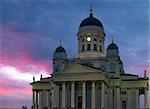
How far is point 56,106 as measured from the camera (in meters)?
68.7

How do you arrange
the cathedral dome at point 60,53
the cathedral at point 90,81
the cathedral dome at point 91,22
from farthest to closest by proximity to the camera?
the cathedral dome at point 91,22 < the cathedral dome at point 60,53 < the cathedral at point 90,81

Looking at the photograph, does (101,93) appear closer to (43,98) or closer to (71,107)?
(71,107)

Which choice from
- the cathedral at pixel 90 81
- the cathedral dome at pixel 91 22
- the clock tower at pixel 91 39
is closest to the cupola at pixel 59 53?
the cathedral at pixel 90 81

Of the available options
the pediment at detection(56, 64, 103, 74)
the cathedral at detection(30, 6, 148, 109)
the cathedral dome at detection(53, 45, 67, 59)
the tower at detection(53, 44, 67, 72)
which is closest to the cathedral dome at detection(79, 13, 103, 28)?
the cathedral at detection(30, 6, 148, 109)

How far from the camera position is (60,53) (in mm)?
78750

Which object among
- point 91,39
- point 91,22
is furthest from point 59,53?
point 91,22

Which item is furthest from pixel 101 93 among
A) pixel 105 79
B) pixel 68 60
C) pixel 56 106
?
pixel 68 60

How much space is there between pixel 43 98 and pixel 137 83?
19.7 metres

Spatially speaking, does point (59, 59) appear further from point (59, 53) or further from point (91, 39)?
point (91, 39)

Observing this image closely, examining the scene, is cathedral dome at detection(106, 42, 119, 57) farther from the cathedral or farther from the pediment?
the pediment

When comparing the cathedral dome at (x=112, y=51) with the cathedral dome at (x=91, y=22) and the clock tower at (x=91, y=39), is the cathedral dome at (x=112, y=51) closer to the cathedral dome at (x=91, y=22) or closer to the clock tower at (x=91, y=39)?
the clock tower at (x=91, y=39)

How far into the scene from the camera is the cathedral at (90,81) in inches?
2640

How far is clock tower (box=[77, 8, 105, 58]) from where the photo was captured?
256ft

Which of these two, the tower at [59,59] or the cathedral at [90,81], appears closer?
the cathedral at [90,81]
